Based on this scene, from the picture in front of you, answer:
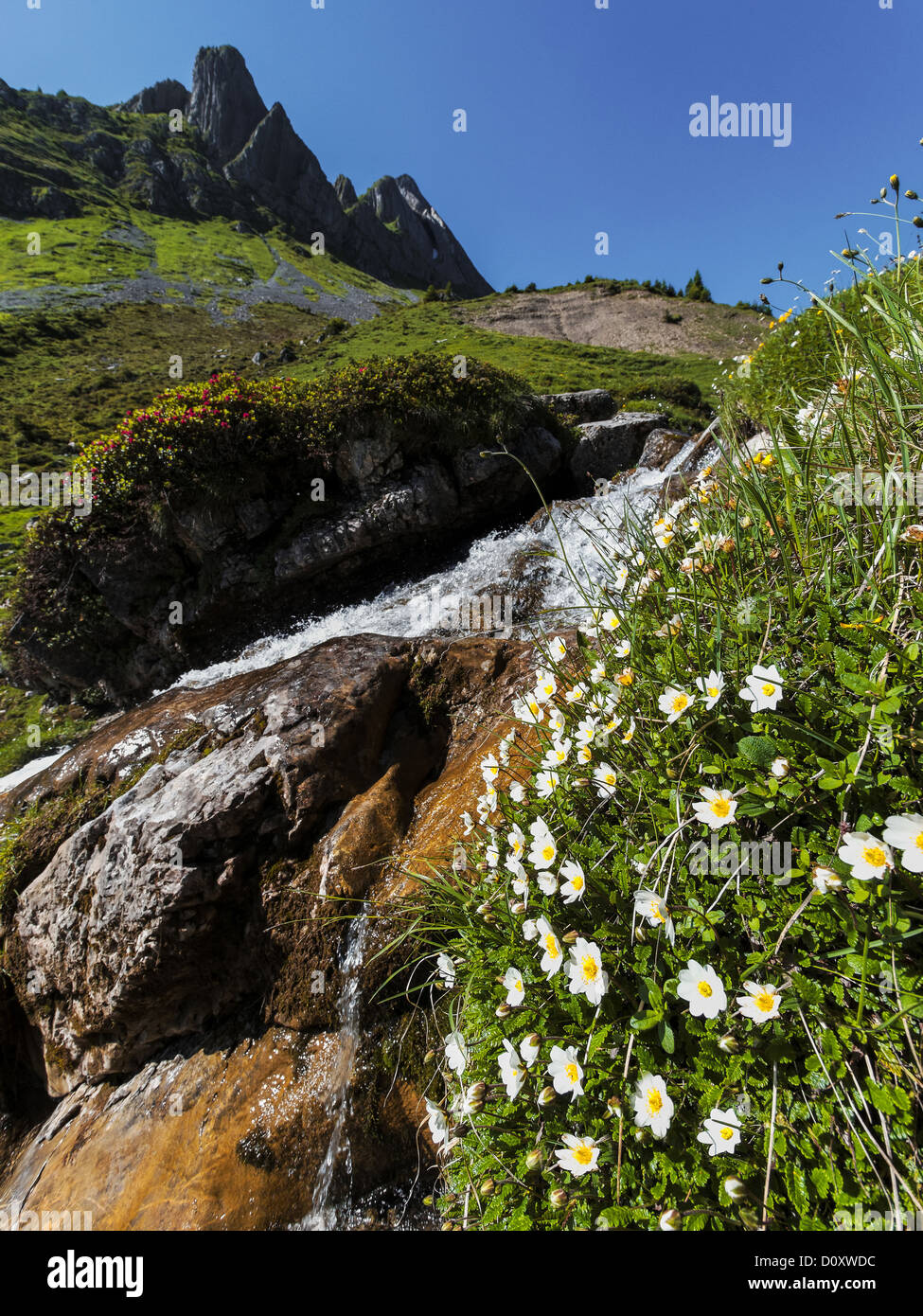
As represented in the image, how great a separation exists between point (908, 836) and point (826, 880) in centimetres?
22

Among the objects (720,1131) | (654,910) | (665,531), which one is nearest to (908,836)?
(654,910)

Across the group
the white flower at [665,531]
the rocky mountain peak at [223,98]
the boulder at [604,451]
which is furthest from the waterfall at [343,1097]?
the rocky mountain peak at [223,98]

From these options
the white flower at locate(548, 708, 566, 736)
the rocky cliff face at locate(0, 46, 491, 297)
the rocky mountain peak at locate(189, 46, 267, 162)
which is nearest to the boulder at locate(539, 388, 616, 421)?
the white flower at locate(548, 708, 566, 736)

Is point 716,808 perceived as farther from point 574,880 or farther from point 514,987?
point 514,987

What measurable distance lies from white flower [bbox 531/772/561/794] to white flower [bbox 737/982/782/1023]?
881mm

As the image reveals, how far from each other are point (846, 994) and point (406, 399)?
438 inches

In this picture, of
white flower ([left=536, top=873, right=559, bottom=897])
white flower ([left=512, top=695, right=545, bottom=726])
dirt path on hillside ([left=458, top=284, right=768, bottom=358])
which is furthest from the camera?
dirt path on hillside ([left=458, top=284, right=768, bottom=358])

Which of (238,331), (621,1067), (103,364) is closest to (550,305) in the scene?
(238,331)

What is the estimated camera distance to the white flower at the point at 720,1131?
1257 millimetres

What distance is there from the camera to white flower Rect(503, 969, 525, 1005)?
1656mm

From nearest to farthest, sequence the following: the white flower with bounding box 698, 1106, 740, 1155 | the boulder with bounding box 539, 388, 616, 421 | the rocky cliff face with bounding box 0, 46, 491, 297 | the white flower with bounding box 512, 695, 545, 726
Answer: the white flower with bounding box 698, 1106, 740, 1155
the white flower with bounding box 512, 695, 545, 726
the boulder with bounding box 539, 388, 616, 421
the rocky cliff face with bounding box 0, 46, 491, 297

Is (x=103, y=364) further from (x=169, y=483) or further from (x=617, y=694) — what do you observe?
(x=617, y=694)

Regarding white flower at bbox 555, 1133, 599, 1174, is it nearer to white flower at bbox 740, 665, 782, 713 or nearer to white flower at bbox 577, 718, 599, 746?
white flower at bbox 577, 718, 599, 746

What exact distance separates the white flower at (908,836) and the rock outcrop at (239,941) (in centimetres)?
188
